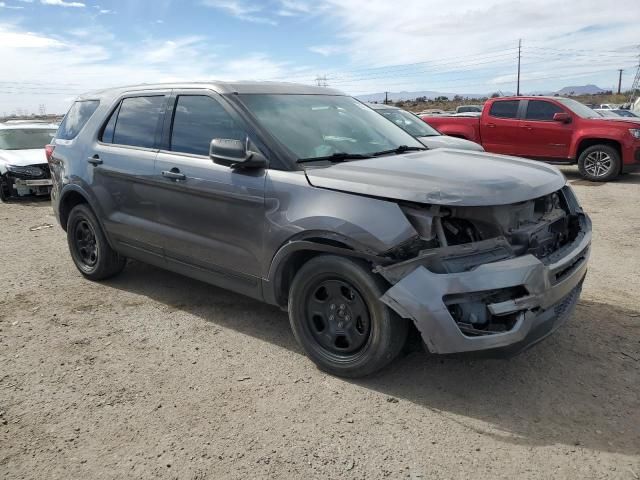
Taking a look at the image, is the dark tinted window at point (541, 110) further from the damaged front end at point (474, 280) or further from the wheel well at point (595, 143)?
the damaged front end at point (474, 280)

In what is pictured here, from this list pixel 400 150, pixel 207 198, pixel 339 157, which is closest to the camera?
pixel 339 157

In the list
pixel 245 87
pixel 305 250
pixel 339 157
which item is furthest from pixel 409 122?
pixel 305 250

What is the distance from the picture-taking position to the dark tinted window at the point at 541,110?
11562mm

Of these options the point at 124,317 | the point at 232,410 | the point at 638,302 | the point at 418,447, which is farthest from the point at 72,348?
the point at 638,302

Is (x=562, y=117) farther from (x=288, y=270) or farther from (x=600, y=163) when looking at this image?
(x=288, y=270)

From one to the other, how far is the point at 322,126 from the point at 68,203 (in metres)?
2.90

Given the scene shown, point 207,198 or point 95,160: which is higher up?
point 95,160

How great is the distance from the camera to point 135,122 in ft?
15.1

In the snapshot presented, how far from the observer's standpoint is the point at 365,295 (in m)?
3.06

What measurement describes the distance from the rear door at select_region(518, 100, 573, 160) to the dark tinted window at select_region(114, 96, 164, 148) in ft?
31.0

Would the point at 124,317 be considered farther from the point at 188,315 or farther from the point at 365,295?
the point at 365,295

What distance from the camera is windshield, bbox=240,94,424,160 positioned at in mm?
3691

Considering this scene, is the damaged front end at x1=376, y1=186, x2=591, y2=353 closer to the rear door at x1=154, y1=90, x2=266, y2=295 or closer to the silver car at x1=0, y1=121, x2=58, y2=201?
the rear door at x1=154, y1=90, x2=266, y2=295

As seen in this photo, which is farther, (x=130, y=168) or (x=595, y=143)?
(x=595, y=143)
